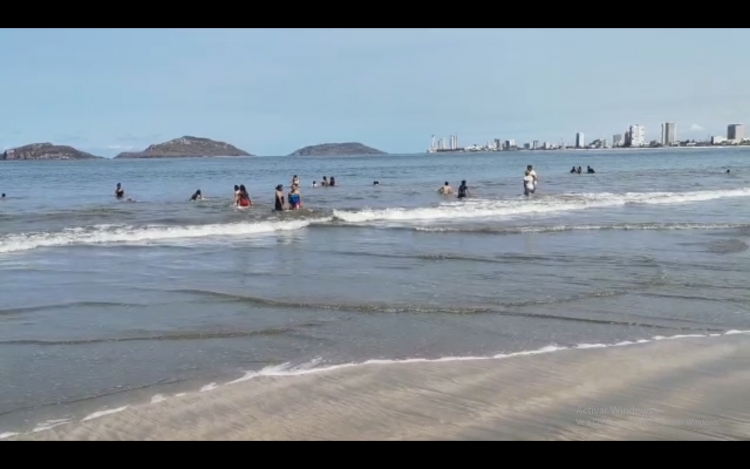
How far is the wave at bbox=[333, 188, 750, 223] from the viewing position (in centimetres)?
2530

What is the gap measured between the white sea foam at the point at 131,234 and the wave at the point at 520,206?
3746 mm

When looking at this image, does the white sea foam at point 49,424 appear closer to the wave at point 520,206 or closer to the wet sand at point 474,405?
the wet sand at point 474,405

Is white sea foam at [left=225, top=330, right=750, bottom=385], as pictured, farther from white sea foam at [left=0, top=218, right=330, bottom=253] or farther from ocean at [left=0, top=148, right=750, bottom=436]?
white sea foam at [left=0, top=218, right=330, bottom=253]

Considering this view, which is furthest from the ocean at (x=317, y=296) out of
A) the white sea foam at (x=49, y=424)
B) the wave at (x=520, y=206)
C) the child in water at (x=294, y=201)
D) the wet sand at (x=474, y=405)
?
the child in water at (x=294, y=201)

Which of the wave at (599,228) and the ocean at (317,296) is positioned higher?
the wave at (599,228)

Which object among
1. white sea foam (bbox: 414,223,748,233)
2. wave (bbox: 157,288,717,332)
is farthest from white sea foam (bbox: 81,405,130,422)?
white sea foam (bbox: 414,223,748,233)

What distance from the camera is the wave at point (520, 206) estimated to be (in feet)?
83.0

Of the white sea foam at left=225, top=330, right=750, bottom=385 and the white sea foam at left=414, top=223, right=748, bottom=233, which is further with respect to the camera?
the white sea foam at left=414, top=223, right=748, bottom=233

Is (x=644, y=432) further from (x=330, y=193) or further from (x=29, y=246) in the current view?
(x=330, y=193)

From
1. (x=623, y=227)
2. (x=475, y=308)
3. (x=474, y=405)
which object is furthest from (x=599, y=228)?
(x=474, y=405)

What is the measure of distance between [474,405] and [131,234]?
15984 millimetres

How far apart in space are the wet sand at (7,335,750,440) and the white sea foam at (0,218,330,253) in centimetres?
1326

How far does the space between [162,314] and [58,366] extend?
2.30 metres
